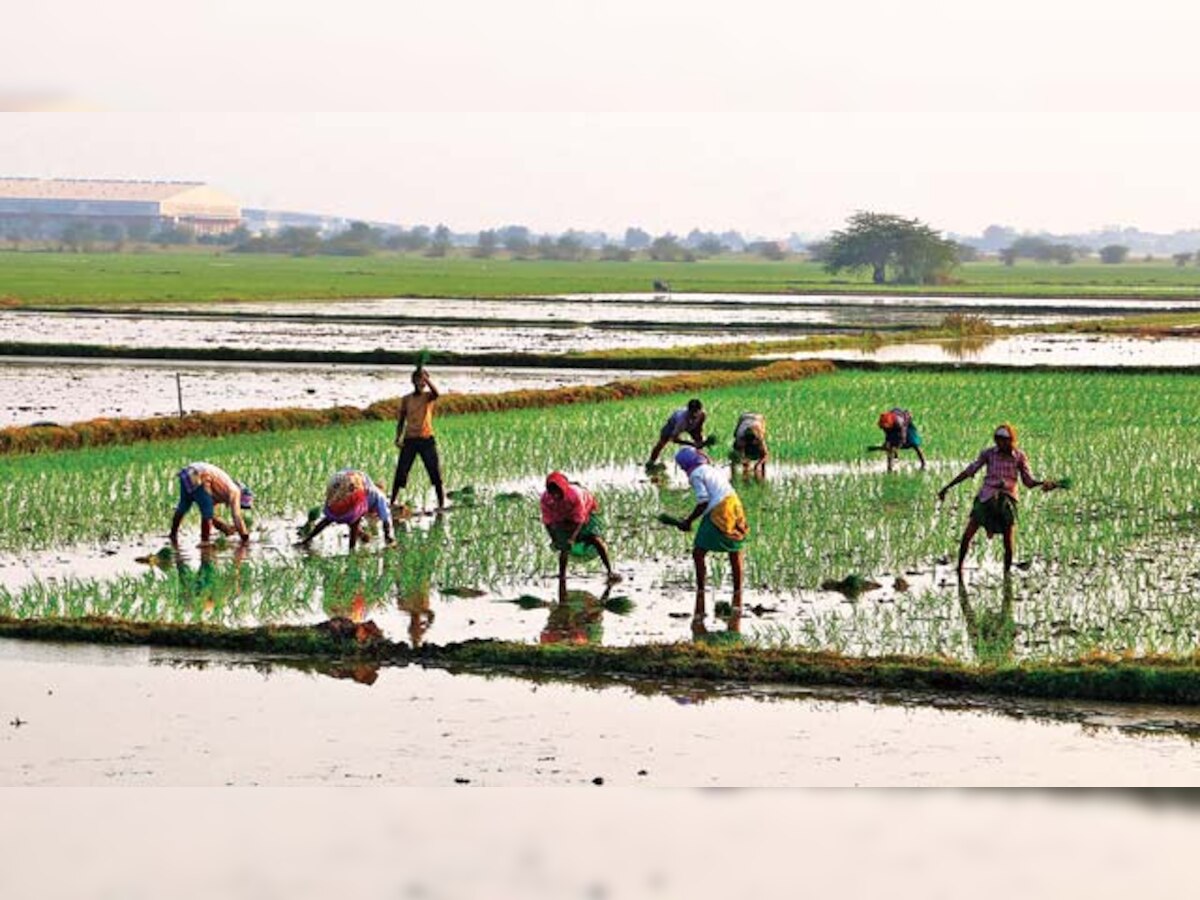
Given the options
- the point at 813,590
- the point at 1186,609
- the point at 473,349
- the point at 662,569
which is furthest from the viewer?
the point at 473,349

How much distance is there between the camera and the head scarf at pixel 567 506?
905 centimetres

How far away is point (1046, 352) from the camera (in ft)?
94.6

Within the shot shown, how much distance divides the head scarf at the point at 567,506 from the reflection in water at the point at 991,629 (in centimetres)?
179

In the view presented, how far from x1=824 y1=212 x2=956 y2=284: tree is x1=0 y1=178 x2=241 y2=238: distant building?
8152 cm

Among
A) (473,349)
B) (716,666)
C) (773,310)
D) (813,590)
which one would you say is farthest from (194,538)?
(773,310)

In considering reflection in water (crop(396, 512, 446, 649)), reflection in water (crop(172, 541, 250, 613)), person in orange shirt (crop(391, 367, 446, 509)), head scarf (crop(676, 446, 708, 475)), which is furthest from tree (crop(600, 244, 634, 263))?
head scarf (crop(676, 446, 708, 475))

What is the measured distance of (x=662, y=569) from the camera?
10078 mm

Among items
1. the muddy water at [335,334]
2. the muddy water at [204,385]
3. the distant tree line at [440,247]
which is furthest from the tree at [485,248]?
the muddy water at [204,385]

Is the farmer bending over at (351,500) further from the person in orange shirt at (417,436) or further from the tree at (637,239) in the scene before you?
the tree at (637,239)

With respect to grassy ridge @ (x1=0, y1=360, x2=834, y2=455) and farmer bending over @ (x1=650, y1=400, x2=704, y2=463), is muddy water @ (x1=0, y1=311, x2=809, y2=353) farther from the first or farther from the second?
farmer bending over @ (x1=650, y1=400, x2=704, y2=463)

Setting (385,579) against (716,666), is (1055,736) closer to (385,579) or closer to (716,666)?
(716,666)

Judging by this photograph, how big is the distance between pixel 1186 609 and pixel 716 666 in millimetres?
2526

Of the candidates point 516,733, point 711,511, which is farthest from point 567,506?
point 516,733

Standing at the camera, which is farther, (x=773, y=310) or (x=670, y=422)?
(x=773, y=310)
